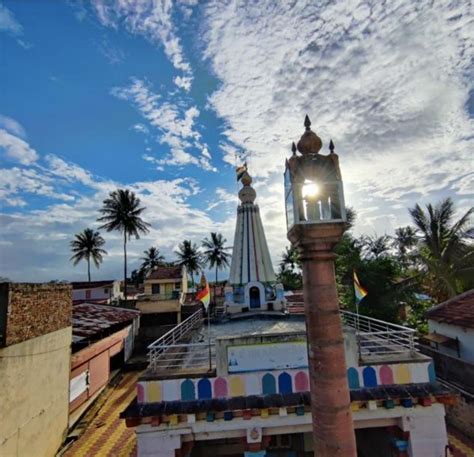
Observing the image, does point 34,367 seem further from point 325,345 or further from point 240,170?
point 240,170

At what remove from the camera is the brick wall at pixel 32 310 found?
9.36m

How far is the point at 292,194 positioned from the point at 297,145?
998 mm

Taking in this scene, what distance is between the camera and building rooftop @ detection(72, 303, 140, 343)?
617 inches

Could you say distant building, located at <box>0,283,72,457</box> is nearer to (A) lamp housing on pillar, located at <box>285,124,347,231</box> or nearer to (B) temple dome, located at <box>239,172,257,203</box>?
(A) lamp housing on pillar, located at <box>285,124,347,231</box>

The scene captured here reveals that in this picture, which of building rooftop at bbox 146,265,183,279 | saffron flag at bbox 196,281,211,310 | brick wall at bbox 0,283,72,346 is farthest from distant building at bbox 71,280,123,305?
saffron flag at bbox 196,281,211,310

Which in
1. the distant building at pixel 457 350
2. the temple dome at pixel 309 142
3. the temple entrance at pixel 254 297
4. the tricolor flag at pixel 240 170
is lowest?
the distant building at pixel 457 350

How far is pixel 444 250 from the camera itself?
21.6m

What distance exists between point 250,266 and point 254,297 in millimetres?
1758

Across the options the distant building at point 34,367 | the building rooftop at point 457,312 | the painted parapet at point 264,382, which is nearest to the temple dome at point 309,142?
the painted parapet at point 264,382

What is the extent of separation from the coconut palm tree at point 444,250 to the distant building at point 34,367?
21.8m

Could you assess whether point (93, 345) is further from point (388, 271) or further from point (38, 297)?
point (388, 271)

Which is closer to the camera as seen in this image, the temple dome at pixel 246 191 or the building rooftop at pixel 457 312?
the building rooftop at pixel 457 312

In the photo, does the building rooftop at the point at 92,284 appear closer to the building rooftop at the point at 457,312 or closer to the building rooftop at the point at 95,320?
the building rooftop at the point at 95,320

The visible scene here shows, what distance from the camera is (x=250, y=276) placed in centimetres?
1847
